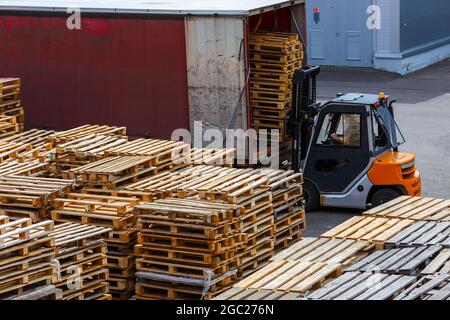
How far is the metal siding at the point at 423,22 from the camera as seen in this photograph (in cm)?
3125

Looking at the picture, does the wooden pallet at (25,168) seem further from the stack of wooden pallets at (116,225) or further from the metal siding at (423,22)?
the metal siding at (423,22)

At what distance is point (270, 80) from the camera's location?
17.6m

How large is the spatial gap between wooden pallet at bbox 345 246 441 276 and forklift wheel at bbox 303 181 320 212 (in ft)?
14.5

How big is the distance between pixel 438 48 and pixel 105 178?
21.4 m

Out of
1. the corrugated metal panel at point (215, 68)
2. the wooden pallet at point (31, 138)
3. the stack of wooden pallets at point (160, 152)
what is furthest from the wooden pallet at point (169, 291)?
the corrugated metal panel at point (215, 68)

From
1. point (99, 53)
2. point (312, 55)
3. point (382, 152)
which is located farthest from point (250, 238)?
point (312, 55)

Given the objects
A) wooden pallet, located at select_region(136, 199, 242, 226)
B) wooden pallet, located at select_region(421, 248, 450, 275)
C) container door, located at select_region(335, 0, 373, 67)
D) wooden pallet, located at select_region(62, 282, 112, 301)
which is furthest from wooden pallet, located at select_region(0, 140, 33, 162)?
container door, located at select_region(335, 0, 373, 67)

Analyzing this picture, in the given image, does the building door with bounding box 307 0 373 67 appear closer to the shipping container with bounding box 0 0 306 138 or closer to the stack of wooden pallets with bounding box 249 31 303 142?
the shipping container with bounding box 0 0 306 138

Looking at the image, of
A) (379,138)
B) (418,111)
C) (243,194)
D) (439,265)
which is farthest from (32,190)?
(418,111)

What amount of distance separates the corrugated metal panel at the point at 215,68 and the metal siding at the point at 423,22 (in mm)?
14574

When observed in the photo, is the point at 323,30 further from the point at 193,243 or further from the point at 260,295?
the point at 260,295

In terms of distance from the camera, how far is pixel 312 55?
32375 millimetres

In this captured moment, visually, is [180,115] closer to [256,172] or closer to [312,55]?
[256,172]

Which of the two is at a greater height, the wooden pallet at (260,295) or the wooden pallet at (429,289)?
the wooden pallet at (429,289)
